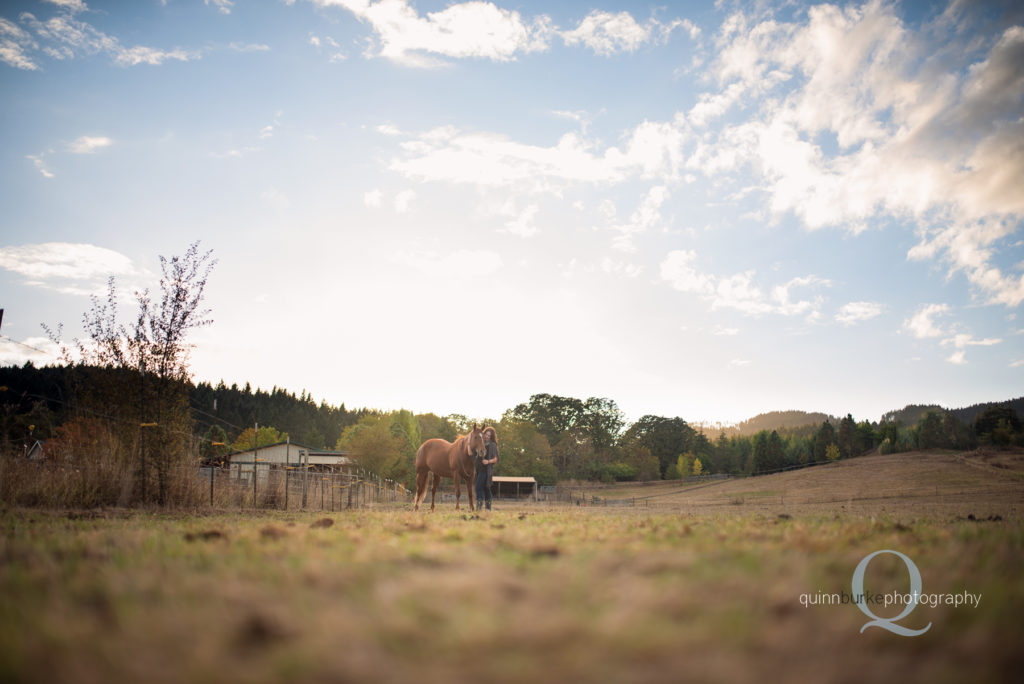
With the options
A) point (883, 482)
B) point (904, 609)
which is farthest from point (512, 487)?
point (904, 609)

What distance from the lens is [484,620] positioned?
1.55 meters

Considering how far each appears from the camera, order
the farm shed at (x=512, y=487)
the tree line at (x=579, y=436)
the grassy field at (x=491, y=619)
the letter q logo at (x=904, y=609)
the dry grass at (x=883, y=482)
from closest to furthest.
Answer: the grassy field at (x=491, y=619) < the letter q logo at (x=904, y=609) < the dry grass at (x=883, y=482) < the farm shed at (x=512, y=487) < the tree line at (x=579, y=436)

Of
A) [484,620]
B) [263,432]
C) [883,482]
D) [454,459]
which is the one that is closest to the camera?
[484,620]

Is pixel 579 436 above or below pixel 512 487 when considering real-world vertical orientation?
above

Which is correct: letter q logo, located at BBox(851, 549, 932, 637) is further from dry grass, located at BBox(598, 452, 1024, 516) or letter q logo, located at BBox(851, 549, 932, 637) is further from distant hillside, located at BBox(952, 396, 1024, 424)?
distant hillside, located at BBox(952, 396, 1024, 424)

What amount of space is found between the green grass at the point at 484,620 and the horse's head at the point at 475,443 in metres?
11.0

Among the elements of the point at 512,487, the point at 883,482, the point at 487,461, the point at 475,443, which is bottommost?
the point at 512,487

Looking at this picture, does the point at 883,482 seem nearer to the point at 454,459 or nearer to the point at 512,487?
the point at 512,487

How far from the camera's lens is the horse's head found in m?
13.9

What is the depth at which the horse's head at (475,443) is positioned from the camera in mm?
13909

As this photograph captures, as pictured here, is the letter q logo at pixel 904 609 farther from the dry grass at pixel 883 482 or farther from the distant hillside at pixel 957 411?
the distant hillside at pixel 957 411

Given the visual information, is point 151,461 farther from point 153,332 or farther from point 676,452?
point 676,452

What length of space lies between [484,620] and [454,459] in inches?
526

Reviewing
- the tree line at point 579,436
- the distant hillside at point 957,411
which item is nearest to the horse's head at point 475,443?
the tree line at point 579,436
